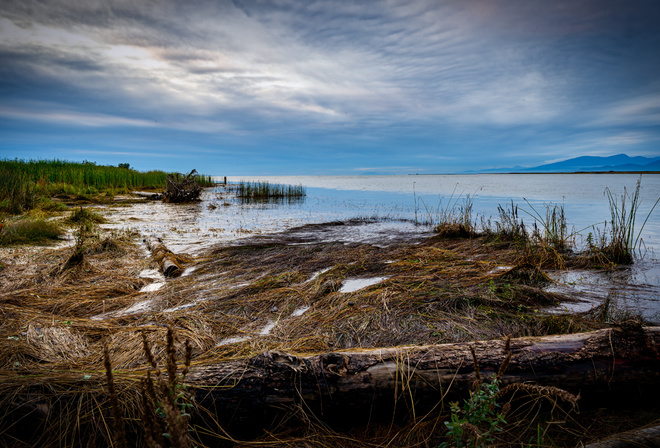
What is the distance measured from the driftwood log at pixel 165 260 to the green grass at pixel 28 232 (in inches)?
107

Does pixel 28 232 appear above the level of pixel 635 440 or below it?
above

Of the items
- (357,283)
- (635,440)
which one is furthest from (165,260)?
(635,440)

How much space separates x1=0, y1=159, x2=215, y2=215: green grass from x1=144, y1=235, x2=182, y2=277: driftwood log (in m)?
8.08

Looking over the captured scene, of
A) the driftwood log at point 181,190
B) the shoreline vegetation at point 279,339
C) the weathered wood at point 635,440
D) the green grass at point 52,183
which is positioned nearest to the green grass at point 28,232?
the shoreline vegetation at point 279,339

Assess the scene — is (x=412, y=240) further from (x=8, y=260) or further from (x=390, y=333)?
(x=8, y=260)

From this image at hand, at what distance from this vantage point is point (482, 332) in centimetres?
332

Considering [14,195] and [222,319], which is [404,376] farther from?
[14,195]

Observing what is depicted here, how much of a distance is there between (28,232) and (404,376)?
9890 millimetres

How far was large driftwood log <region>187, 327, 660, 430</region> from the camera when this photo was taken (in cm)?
197

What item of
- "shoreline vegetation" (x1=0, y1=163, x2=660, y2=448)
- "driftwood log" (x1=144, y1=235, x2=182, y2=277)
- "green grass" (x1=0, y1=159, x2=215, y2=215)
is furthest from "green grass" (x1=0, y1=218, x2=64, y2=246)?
"green grass" (x1=0, y1=159, x2=215, y2=215)

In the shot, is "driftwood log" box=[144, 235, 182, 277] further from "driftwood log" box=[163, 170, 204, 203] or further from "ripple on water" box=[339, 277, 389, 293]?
"driftwood log" box=[163, 170, 204, 203]

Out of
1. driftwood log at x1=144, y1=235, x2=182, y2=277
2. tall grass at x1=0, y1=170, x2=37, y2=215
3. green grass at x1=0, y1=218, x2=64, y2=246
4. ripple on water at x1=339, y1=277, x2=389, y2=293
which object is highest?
tall grass at x1=0, y1=170, x2=37, y2=215

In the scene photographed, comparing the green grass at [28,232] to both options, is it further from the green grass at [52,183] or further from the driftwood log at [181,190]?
the driftwood log at [181,190]

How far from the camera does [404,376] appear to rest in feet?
6.89
